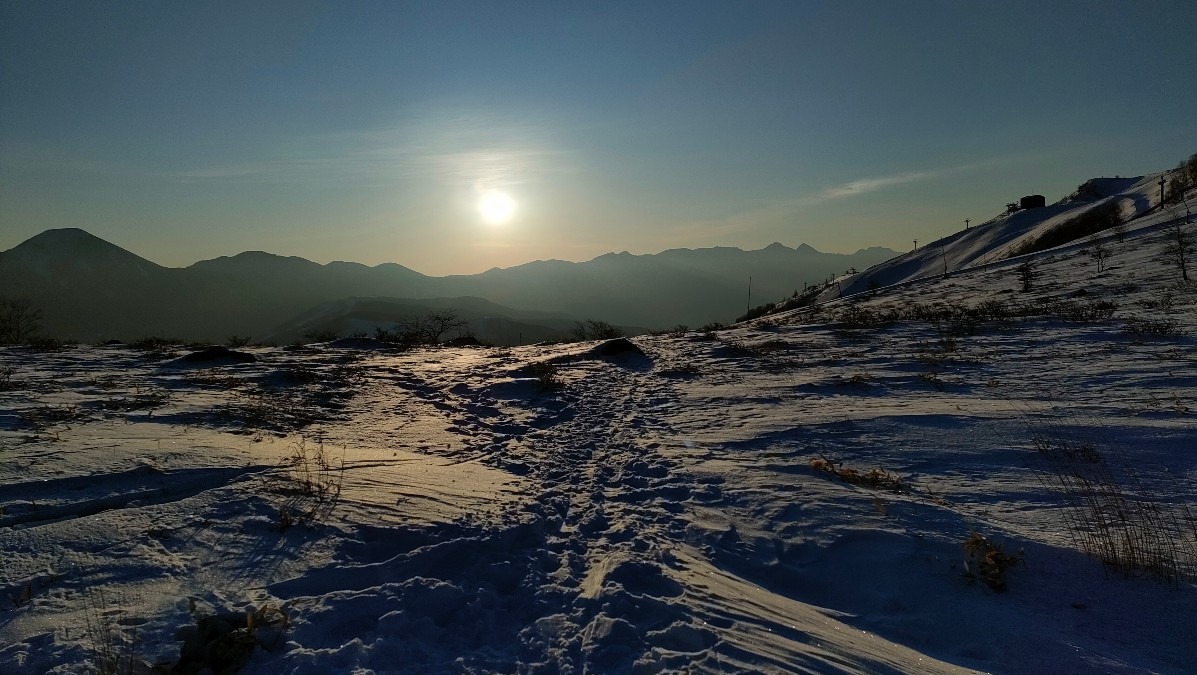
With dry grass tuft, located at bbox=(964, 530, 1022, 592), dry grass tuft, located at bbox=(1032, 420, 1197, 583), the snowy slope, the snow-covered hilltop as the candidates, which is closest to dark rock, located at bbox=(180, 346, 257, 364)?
dry grass tuft, located at bbox=(964, 530, 1022, 592)

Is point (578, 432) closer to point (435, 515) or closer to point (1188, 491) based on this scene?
point (435, 515)

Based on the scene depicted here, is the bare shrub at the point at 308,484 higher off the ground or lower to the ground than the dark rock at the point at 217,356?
lower

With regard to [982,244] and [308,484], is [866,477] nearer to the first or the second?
[308,484]

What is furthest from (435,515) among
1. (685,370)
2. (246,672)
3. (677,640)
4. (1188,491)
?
(685,370)

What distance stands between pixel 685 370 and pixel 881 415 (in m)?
4.26

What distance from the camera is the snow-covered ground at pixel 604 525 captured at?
2.43 m

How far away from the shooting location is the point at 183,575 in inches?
110

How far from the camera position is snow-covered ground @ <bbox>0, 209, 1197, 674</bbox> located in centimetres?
243

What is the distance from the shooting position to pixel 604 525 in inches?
155

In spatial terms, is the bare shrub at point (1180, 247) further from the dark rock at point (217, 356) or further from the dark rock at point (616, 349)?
the dark rock at point (217, 356)

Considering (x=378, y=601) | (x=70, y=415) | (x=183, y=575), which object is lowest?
(x=378, y=601)

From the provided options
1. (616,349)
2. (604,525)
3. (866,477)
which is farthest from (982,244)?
(604,525)

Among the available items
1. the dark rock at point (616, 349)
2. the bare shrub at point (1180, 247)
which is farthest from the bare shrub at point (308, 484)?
the bare shrub at point (1180, 247)

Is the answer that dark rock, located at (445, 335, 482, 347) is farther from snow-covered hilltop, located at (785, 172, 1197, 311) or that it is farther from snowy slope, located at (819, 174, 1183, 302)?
snowy slope, located at (819, 174, 1183, 302)
